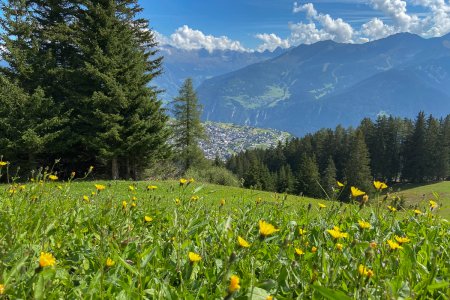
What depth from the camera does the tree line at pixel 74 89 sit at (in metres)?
19.0

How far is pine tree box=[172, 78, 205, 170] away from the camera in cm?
3503

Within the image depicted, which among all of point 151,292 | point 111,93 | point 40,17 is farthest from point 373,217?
point 40,17

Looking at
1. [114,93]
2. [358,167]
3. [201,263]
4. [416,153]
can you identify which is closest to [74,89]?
[114,93]

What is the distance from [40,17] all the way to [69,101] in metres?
6.24

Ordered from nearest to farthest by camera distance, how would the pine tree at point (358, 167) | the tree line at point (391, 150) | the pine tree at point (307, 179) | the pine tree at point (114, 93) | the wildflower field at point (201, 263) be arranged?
the wildflower field at point (201, 263), the pine tree at point (114, 93), the pine tree at point (307, 179), the pine tree at point (358, 167), the tree line at point (391, 150)

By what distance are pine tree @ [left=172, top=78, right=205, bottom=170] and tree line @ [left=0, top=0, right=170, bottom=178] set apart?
12.7 metres

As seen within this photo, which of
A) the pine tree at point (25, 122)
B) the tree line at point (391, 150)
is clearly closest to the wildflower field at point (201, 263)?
the pine tree at point (25, 122)

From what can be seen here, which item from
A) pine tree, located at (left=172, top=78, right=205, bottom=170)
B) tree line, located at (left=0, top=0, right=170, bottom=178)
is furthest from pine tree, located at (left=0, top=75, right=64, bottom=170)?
pine tree, located at (left=172, top=78, right=205, bottom=170)

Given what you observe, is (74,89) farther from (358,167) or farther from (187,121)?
(358,167)

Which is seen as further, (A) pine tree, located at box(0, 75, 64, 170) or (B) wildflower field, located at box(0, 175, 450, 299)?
(A) pine tree, located at box(0, 75, 64, 170)

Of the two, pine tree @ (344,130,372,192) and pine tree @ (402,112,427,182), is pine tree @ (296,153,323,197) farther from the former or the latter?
pine tree @ (402,112,427,182)

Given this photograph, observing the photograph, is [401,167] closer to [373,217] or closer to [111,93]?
[111,93]

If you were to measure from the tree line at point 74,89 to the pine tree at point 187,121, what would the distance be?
12.7 m

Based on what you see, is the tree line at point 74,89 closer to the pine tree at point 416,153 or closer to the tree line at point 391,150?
the tree line at point 391,150
